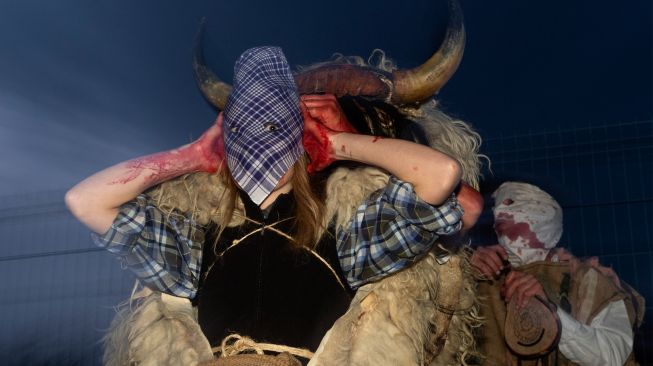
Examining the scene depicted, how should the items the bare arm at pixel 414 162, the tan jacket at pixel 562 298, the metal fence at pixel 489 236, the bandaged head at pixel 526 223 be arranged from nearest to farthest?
the bare arm at pixel 414 162 < the tan jacket at pixel 562 298 < the bandaged head at pixel 526 223 < the metal fence at pixel 489 236

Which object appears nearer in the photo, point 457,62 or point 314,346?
point 314,346

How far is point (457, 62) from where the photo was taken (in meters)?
2.20

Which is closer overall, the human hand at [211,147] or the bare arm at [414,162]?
the bare arm at [414,162]

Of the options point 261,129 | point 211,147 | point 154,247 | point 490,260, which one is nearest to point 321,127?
point 261,129

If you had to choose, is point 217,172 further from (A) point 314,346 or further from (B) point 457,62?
(B) point 457,62

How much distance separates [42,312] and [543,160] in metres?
4.94

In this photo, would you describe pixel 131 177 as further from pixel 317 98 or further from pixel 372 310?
pixel 372 310

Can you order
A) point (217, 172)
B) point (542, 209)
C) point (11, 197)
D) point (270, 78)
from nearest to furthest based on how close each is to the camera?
point (270, 78) < point (217, 172) < point (542, 209) < point (11, 197)

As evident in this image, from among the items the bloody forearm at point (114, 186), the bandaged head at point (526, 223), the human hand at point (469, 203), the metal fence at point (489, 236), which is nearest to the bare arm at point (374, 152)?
the human hand at point (469, 203)

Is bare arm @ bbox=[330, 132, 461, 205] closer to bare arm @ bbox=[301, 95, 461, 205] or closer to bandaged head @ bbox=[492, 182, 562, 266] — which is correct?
bare arm @ bbox=[301, 95, 461, 205]

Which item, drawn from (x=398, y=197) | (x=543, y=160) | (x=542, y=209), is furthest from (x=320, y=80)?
(x=543, y=160)

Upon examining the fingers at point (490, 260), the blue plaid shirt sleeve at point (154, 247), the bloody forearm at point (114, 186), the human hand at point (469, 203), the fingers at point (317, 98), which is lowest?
the fingers at point (490, 260)

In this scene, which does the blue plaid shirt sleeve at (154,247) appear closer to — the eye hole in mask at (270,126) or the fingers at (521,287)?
the eye hole in mask at (270,126)

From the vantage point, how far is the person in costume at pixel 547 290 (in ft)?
9.75
